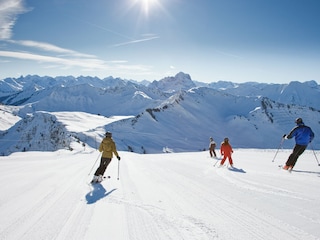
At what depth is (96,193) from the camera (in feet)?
25.7

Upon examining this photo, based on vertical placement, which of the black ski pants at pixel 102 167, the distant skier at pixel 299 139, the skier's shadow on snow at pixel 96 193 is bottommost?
the skier's shadow on snow at pixel 96 193

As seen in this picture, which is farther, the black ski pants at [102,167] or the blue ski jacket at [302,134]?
the blue ski jacket at [302,134]

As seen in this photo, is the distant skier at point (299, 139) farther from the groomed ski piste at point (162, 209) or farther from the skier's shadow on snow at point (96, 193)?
the skier's shadow on snow at point (96, 193)

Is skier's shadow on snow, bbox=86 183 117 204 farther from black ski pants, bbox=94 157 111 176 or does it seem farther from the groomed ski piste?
black ski pants, bbox=94 157 111 176

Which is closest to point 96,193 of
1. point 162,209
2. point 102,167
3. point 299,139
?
point 102,167

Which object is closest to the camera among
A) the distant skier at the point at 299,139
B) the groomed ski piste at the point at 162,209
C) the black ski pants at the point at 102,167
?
the groomed ski piste at the point at 162,209

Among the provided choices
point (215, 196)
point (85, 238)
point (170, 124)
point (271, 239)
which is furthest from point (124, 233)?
point (170, 124)

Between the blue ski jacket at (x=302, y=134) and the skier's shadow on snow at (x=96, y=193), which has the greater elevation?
the blue ski jacket at (x=302, y=134)

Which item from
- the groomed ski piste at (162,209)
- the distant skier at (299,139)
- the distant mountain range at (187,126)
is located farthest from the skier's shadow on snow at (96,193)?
the distant mountain range at (187,126)

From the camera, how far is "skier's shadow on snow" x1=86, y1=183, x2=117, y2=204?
713cm

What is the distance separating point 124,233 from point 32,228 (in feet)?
5.57

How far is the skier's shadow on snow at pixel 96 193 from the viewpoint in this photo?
7.13m

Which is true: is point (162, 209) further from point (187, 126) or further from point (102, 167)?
point (187, 126)

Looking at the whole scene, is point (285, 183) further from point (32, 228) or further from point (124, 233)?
point (32, 228)
